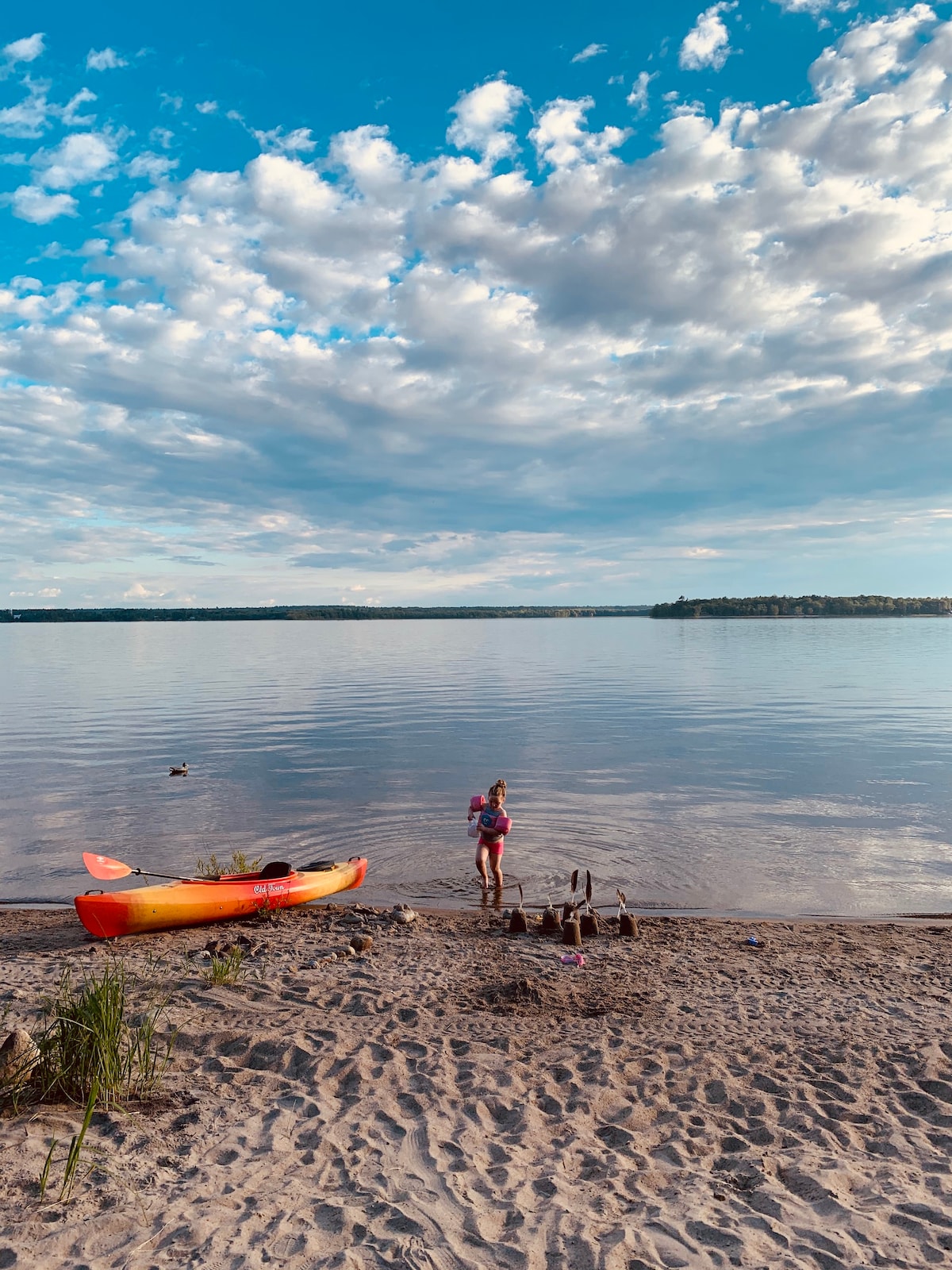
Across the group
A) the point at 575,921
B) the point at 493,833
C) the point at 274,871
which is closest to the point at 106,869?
the point at 274,871

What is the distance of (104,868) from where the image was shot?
37.3ft

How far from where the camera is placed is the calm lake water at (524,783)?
581 inches

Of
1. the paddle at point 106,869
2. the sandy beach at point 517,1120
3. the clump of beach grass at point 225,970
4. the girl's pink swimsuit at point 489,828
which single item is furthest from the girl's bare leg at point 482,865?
the clump of beach grass at point 225,970

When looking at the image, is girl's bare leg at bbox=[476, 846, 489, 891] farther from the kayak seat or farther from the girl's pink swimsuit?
the kayak seat

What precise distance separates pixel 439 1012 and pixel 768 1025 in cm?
323

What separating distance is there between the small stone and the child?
26.1 feet

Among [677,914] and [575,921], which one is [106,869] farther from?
[677,914]

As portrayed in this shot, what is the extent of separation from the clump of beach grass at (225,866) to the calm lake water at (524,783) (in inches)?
18.9

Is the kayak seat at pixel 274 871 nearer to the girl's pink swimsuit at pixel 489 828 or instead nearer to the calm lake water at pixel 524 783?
the calm lake water at pixel 524 783

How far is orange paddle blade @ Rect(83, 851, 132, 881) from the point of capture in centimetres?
1112

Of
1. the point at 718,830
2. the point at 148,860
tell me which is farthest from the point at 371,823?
the point at 718,830

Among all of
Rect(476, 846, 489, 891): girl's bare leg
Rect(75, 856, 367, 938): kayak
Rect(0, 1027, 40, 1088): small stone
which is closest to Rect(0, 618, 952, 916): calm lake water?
Rect(476, 846, 489, 891): girl's bare leg

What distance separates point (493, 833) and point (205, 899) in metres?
4.72

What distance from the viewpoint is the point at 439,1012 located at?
8258 millimetres
